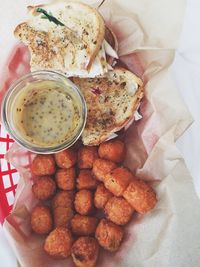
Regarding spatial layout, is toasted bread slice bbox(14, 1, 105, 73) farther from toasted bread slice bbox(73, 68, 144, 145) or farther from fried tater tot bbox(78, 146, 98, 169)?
fried tater tot bbox(78, 146, 98, 169)

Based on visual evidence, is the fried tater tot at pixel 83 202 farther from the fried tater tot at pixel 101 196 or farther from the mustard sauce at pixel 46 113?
the mustard sauce at pixel 46 113

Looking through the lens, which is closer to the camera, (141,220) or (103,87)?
(141,220)

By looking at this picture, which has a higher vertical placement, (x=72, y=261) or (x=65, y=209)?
(x=65, y=209)

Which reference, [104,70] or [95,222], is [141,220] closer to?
[95,222]

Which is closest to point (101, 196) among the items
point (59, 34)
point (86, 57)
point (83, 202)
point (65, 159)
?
point (83, 202)

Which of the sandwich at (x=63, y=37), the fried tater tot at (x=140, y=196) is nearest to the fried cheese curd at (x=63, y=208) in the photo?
the fried tater tot at (x=140, y=196)

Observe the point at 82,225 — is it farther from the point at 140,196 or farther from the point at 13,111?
the point at 13,111

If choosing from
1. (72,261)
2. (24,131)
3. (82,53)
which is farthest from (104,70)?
(72,261)
